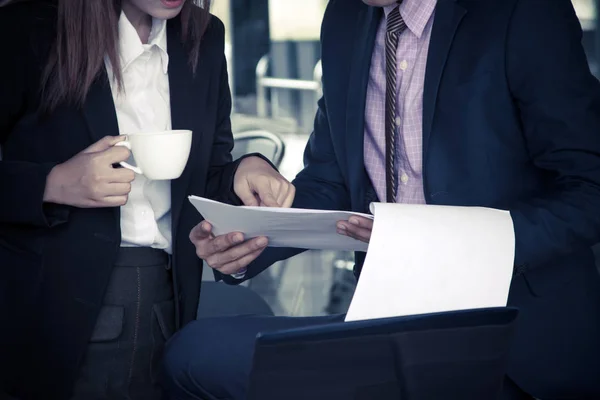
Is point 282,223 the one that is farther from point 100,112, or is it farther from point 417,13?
point 417,13

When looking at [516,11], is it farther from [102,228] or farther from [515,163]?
[102,228]

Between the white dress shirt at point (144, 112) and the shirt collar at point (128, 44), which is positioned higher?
the shirt collar at point (128, 44)

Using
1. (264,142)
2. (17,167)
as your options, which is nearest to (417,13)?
(17,167)

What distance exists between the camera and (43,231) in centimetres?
138

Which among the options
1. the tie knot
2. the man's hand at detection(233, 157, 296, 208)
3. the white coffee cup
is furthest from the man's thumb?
the tie knot

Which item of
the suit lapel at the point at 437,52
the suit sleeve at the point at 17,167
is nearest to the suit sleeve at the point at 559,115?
the suit lapel at the point at 437,52

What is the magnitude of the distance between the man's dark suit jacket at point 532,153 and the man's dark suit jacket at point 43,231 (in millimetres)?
462

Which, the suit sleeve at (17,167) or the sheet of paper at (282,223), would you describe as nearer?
the sheet of paper at (282,223)

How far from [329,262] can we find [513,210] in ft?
10.4

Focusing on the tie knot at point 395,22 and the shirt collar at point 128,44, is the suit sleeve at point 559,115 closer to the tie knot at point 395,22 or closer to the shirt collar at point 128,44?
the tie knot at point 395,22

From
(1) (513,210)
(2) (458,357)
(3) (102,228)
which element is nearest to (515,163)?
(1) (513,210)

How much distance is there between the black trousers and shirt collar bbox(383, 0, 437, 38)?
60cm

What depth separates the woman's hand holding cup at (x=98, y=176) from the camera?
1.24 metres

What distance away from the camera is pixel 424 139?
1399mm
